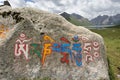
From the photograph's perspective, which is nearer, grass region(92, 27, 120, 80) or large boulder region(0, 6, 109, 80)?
large boulder region(0, 6, 109, 80)

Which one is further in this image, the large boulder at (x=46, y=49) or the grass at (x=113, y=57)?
the grass at (x=113, y=57)

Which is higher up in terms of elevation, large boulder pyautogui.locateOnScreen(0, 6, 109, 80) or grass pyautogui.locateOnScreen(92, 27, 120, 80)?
large boulder pyautogui.locateOnScreen(0, 6, 109, 80)

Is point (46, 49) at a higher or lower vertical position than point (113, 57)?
higher

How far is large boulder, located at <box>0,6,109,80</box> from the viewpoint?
14.9 metres

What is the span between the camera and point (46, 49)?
51.1ft

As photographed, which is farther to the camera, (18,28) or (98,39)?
(98,39)

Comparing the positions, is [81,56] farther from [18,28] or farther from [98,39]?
[18,28]

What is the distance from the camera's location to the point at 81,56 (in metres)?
16.1

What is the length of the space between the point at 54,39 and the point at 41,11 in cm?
226

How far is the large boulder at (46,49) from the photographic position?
14.9 metres

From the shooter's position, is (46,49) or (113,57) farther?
(113,57)

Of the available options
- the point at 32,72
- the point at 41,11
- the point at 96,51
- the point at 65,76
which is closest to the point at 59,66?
the point at 65,76

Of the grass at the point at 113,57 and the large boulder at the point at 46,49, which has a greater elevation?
the large boulder at the point at 46,49

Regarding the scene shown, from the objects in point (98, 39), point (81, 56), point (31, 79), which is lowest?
→ point (31, 79)
